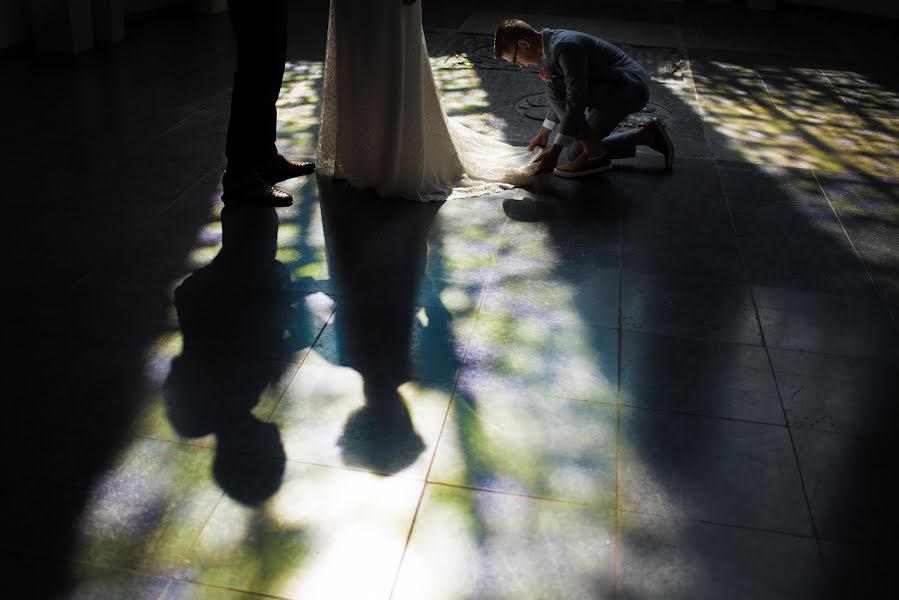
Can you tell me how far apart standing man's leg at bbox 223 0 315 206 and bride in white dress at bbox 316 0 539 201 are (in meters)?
0.26

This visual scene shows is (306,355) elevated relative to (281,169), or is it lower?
elevated

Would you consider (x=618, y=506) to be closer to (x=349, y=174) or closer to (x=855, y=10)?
(x=349, y=174)

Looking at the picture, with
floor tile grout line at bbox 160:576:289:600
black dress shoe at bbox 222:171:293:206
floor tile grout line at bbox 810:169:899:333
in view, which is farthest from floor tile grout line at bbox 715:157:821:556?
black dress shoe at bbox 222:171:293:206

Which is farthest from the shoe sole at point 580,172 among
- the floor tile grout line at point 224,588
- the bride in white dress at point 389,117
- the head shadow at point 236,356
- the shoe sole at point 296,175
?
the floor tile grout line at point 224,588

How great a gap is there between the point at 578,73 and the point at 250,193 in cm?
166

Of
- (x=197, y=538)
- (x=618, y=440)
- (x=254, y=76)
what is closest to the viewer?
(x=197, y=538)

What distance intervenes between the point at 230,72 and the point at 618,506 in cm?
499

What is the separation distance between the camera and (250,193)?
400 centimetres

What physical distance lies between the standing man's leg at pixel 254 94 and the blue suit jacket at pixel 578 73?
4.28ft

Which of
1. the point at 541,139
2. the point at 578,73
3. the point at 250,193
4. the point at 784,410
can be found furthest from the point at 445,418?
the point at 541,139

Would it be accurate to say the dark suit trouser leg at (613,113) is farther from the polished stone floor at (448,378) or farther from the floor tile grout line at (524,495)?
the floor tile grout line at (524,495)

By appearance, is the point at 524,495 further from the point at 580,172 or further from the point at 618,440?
the point at 580,172

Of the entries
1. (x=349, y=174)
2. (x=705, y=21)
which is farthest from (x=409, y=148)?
(x=705, y=21)

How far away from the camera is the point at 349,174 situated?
4.22 m
